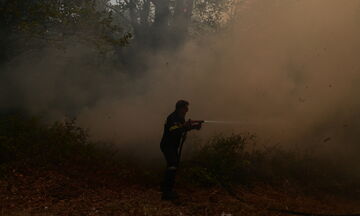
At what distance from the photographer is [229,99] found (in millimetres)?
10555

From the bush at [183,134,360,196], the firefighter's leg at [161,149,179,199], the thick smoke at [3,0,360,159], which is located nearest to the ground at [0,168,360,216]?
the firefighter's leg at [161,149,179,199]

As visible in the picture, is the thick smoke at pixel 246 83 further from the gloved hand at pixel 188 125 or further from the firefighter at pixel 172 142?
the gloved hand at pixel 188 125

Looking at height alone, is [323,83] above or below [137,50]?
below

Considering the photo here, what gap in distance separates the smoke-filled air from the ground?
3.89ft

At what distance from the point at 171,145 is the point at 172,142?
61mm

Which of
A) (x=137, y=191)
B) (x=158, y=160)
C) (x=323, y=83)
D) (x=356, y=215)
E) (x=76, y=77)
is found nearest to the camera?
(x=356, y=215)

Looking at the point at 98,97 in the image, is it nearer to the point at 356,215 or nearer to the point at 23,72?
the point at 23,72

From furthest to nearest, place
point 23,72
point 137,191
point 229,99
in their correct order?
point 23,72, point 229,99, point 137,191

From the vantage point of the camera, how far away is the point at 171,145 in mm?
6555

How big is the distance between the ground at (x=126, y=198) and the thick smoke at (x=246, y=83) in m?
2.29

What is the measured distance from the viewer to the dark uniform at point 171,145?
20.9 feet

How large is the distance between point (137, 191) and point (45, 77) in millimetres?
6673

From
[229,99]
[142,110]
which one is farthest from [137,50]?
[229,99]

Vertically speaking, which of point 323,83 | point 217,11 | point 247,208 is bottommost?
point 247,208
